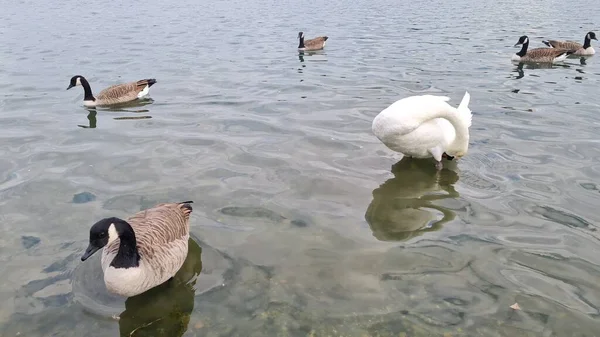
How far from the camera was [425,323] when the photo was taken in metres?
5.07

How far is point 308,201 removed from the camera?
7.69 metres

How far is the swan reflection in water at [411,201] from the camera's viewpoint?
22.7 feet

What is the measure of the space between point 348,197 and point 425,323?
3.02 meters

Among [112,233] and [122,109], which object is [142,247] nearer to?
[112,233]

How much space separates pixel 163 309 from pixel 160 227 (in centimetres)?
98

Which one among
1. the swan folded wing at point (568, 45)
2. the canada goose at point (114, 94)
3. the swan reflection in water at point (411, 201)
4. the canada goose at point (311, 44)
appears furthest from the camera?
the canada goose at point (311, 44)

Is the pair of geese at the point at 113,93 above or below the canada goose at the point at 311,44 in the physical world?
below

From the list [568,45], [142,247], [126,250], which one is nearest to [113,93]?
[142,247]

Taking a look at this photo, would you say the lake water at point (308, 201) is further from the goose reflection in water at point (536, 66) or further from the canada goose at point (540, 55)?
the canada goose at point (540, 55)

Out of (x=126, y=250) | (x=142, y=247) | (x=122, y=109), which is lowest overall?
(x=122, y=109)

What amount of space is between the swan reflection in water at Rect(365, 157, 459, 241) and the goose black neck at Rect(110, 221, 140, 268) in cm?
315

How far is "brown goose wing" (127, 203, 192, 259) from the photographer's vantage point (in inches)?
221

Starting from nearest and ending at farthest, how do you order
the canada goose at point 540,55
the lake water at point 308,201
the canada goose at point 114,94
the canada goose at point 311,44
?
the lake water at point 308,201
the canada goose at point 114,94
the canada goose at point 540,55
the canada goose at point 311,44

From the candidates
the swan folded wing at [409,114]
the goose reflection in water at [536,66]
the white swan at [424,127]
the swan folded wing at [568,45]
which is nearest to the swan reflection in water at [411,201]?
the white swan at [424,127]
